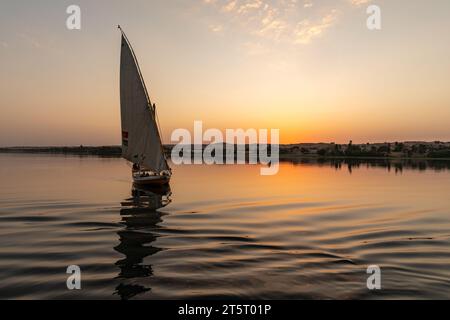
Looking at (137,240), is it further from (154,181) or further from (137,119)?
(137,119)

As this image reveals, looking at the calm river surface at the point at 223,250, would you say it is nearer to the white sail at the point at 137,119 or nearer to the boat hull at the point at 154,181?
the boat hull at the point at 154,181

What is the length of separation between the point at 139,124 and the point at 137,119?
701 millimetres

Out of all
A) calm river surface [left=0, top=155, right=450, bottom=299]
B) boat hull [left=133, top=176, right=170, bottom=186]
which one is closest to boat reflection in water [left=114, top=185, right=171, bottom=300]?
calm river surface [left=0, top=155, right=450, bottom=299]

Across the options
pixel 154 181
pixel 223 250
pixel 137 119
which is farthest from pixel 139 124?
pixel 223 250

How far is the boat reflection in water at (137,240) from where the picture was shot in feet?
44.7

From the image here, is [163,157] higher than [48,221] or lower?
higher

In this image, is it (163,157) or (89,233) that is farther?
(163,157)

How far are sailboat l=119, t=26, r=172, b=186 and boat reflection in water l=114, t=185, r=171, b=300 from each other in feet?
26.1

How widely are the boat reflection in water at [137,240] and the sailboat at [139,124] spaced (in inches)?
313

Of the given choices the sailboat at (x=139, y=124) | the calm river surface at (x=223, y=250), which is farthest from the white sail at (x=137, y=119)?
the calm river surface at (x=223, y=250)

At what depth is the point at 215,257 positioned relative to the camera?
56.0 ft

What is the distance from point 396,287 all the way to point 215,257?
25.1ft

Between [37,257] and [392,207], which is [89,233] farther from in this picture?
[392,207]
